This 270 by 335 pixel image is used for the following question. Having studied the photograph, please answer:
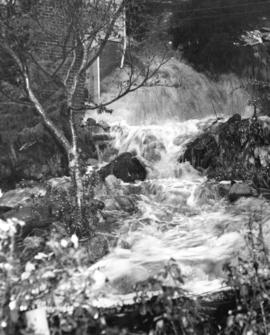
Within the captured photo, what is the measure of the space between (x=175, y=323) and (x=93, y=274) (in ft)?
2.51

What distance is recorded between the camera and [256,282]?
137 inches

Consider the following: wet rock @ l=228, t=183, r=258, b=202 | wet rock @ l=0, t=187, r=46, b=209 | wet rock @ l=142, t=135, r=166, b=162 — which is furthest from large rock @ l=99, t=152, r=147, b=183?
wet rock @ l=228, t=183, r=258, b=202

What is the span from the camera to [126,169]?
39.8ft

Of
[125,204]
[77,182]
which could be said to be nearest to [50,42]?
[125,204]

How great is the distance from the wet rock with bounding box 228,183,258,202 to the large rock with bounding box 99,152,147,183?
2.65 metres

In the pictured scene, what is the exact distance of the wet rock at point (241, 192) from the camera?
9.89 metres

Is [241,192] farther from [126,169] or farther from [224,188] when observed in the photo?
[126,169]

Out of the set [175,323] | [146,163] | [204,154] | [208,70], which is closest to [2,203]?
[146,163]

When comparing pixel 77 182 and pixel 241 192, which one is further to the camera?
pixel 241 192

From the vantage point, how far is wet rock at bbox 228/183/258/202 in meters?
9.89

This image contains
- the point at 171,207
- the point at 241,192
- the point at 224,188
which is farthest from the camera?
the point at 224,188

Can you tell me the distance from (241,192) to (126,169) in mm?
3047

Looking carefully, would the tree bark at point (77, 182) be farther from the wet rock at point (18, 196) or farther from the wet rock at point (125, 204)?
the wet rock at point (18, 196)

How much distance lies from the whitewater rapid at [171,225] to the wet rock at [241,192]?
0.16 metres
